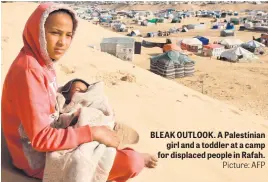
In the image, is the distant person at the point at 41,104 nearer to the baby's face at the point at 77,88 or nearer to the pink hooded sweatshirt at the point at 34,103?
the pink hooded sweatshirt at the point at 34,103

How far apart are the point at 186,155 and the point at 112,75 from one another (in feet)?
11.1

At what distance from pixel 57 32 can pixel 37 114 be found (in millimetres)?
571

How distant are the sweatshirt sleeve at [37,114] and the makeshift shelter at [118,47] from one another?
1413 cm

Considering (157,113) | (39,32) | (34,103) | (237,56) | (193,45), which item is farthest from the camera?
(193,45)

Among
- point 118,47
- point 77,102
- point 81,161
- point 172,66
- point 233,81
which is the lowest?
point 233,81

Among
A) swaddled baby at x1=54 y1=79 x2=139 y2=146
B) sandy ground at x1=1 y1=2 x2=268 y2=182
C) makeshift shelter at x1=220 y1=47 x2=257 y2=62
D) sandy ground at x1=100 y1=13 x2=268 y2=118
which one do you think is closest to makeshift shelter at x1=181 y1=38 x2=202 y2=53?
sandy ground at x1=100 y1=13 x2=268 y2=118

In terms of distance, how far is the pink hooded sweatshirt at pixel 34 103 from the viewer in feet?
6.75

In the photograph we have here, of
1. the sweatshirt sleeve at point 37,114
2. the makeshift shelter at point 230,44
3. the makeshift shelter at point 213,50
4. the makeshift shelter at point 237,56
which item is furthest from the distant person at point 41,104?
the makeshift shelter at point 230,44

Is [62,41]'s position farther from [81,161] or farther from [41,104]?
[81,161]

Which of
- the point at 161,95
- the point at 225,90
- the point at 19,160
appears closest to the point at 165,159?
the point at 19,160

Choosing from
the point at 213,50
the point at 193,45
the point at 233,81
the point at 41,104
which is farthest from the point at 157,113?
the point at 193,45

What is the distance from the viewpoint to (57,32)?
222 cm

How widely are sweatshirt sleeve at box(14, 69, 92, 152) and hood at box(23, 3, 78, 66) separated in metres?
0.16

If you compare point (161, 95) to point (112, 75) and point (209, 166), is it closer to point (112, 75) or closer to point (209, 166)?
point (112, 75)
